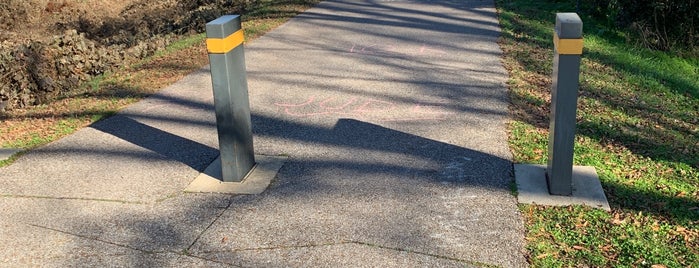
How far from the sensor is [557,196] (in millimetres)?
5047

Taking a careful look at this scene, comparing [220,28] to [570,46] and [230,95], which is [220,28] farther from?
[570,46]

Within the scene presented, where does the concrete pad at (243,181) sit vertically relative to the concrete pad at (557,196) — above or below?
above

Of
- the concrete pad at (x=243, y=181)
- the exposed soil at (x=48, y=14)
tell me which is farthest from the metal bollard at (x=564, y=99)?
the exposed soil at (x=48, y=14)

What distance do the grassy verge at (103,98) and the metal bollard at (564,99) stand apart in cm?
449

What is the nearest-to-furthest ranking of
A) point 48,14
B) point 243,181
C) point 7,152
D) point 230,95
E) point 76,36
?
1. point 230,95
2. point 243,181
3. point 7,152
4. point 76,36
5. point 48,14

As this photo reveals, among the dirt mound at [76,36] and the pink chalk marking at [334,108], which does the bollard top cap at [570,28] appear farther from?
the dirt mound at [76,36]

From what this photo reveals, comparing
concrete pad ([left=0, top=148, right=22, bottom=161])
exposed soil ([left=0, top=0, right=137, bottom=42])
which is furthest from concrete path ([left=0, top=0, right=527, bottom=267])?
exposed soil ([left=0, top=0, right=137, bottom=42])

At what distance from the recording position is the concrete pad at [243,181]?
5.36 m

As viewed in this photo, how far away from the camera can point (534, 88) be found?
27.1 ft

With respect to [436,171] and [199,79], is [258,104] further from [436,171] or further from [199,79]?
[436,171]

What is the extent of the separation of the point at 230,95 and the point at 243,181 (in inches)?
27.3

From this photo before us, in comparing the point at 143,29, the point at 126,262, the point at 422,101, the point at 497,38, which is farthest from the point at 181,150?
the point at 143,29

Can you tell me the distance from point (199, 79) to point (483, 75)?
358cm

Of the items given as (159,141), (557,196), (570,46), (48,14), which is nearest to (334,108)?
(159,141)
